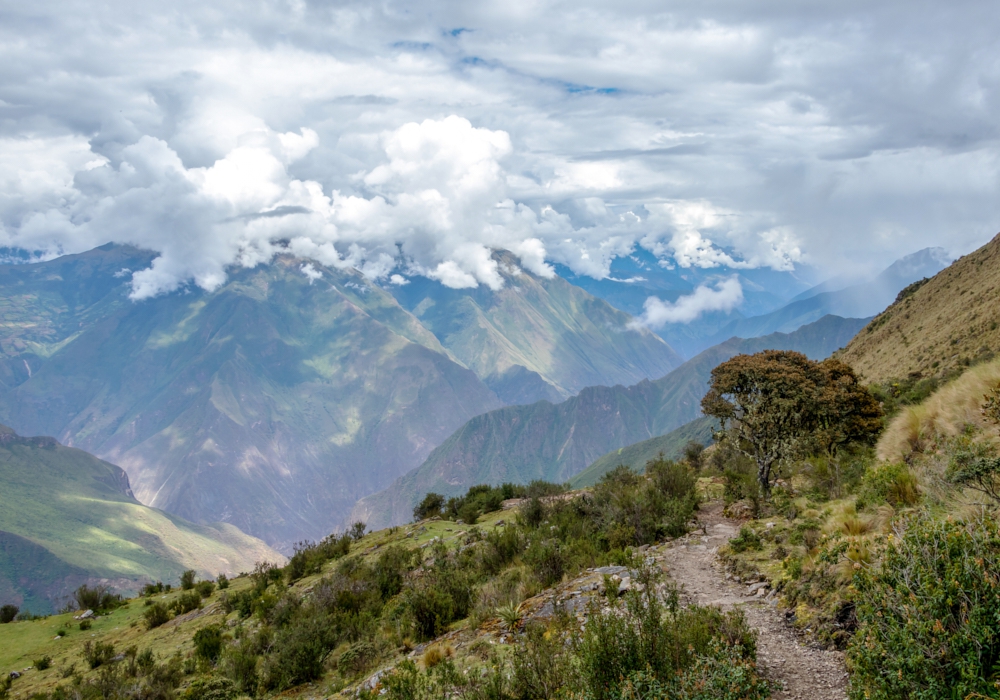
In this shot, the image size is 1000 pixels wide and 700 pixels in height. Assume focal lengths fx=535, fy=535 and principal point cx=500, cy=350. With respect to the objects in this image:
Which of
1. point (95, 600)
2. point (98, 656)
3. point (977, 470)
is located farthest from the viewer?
point (95, 600)

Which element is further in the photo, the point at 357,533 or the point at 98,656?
the point at 357,533

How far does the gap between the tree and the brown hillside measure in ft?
33.0

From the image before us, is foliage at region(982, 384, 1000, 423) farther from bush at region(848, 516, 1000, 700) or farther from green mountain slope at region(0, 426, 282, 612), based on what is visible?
green mountain slope at region(0, 426, 282, 612)

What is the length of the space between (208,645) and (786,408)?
18939 mm

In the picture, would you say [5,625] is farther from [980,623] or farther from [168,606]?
[980,623]

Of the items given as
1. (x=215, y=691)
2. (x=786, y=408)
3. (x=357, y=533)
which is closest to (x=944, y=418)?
(x=786, y=408)

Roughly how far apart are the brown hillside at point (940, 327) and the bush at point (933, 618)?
1114 inches

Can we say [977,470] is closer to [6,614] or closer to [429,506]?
[429,506]

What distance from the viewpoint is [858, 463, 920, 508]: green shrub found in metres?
8.91

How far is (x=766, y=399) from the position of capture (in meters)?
18.7

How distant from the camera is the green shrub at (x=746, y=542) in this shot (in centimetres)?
Result: 1205

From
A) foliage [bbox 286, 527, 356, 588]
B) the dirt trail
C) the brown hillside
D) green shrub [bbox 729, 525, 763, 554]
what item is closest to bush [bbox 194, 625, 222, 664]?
foliage [bbox 286, 527, 356, 588]

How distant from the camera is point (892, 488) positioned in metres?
9.40

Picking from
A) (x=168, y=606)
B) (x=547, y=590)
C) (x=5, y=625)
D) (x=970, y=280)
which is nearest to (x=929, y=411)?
(x=547, y=590)
